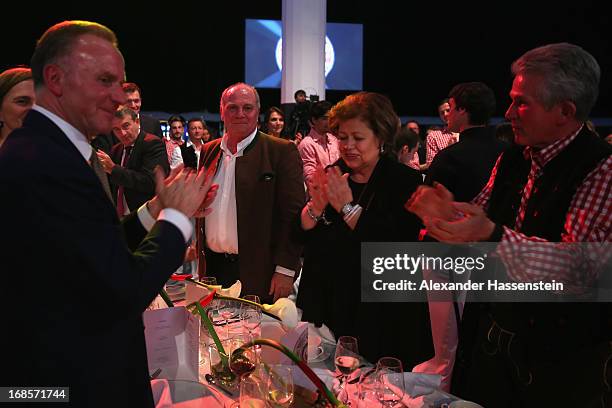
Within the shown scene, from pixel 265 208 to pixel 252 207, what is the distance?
73mm

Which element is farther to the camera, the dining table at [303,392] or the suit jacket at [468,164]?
the suit jacket at [468,164]

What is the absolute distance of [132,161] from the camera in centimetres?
336

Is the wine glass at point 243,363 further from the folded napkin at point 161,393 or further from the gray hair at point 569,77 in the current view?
the gray hair at point 569,77

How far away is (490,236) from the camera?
149 centimetres

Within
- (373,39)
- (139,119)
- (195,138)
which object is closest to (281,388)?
(139,119)

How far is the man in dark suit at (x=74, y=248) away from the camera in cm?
103

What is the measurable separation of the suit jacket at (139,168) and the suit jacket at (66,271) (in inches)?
80.4

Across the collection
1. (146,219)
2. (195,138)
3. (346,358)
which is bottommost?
(346,358)

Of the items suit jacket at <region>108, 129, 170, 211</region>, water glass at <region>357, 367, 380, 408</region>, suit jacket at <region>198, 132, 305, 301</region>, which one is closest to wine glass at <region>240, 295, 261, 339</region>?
water glass at <region>357, 367, 380, 408</region>

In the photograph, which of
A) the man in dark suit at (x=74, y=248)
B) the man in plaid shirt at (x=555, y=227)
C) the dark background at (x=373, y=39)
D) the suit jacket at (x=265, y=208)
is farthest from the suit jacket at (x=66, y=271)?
the dark background at (x=373, y=39)

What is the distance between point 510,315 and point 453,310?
1076 millimetres

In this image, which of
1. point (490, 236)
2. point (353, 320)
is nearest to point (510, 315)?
point (490, 236)

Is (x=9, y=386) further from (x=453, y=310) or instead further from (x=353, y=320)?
(x=453, y=310)

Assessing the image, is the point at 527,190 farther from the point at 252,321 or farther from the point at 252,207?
the point at 252,207
